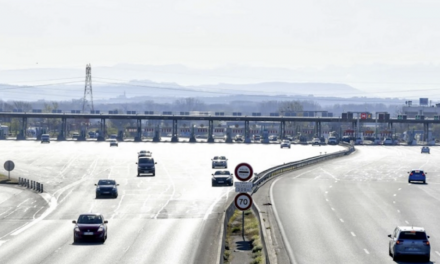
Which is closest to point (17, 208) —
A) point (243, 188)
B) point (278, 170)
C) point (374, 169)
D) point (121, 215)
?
point (121, 215)

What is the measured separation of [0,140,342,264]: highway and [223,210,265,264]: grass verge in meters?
0.66

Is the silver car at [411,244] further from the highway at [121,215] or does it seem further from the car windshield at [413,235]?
the highway at [121,215]

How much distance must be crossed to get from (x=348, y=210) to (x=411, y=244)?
2014 cm

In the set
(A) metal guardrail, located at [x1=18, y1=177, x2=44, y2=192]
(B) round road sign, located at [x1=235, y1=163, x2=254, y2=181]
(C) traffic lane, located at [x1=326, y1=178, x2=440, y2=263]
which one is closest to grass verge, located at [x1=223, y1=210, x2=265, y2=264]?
(B) round road sign, located at [x1=235, y1=163, x2=254, y2=181]

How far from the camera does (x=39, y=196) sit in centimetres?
6581

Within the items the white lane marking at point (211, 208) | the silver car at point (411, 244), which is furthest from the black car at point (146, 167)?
the silver car at point (411, 244)

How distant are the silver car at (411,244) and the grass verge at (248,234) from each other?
213 inches

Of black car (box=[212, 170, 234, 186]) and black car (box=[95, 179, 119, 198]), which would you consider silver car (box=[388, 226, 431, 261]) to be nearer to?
black car (box=[95, 179, 119, 198])

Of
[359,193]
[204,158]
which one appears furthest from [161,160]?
[359,193]

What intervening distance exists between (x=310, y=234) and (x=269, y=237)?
394 cm

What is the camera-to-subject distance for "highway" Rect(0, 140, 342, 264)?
36.6 metres

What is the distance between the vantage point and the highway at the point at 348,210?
120ft

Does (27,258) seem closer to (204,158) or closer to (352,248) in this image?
(352,248)

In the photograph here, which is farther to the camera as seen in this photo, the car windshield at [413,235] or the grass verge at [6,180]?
the grass verge at [6,180]
